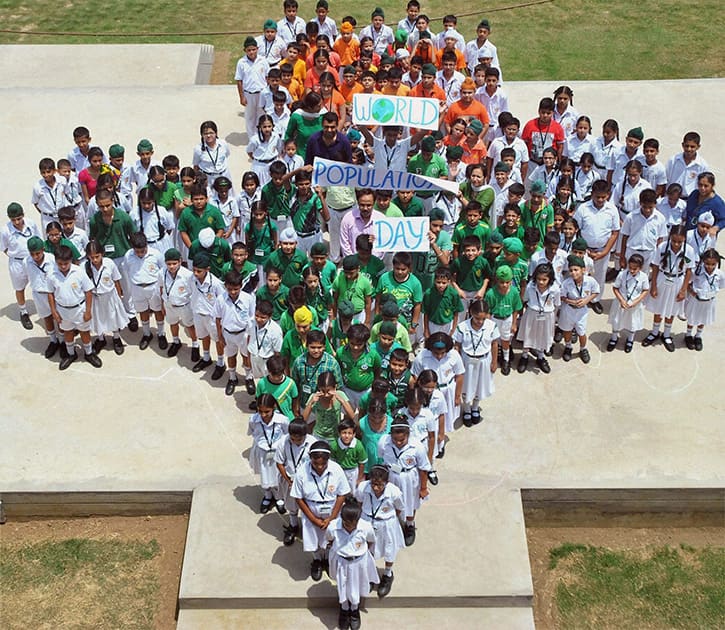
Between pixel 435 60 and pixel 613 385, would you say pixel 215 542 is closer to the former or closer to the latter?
pixel 613 385

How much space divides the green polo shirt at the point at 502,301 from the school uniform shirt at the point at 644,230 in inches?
85.2

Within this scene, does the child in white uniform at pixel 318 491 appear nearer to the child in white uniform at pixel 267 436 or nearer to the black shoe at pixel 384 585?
the child in white uniform at pixel 267 436

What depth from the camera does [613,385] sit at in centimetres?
1078

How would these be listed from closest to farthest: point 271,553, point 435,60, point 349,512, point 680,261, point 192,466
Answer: point 349,512, point 271,553, point 192,466, point 680,261, point 435,60

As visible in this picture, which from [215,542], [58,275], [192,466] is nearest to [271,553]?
[215,542]

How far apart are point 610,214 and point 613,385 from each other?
2087mm

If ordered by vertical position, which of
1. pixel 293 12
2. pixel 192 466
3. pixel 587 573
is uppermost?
pixel 293 12

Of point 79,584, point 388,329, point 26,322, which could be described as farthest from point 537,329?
point 26,322

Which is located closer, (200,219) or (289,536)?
(289,536)

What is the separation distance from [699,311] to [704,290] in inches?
11.7

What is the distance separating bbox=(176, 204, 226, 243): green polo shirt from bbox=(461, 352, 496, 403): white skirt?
10.9 feet

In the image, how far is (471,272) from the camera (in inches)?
408

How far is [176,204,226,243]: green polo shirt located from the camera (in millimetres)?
10930

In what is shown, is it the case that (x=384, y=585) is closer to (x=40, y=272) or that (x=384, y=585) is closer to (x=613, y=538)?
(x=613, y=538)
